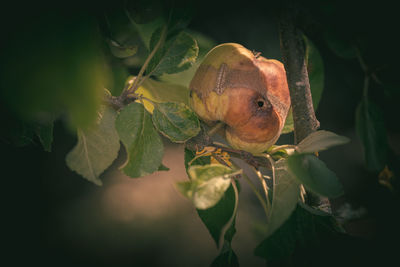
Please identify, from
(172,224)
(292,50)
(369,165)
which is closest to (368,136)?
(369,165)

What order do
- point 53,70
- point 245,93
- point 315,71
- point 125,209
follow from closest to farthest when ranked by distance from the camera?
point 53,70 < point 245,93 < point 315,71 < point 125,209

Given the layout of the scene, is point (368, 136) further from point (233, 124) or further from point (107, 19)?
point (107, 19)

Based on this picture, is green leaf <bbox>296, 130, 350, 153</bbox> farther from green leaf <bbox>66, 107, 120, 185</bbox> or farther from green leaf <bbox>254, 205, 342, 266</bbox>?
green leaf <bbox>66, 107, 120, 185</bbox>

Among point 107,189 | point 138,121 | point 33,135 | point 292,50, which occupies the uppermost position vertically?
point 292,50

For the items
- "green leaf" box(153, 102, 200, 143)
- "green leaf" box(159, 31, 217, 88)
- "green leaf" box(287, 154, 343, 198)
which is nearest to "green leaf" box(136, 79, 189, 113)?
"green leaf" box(159, 31, 217, 88)

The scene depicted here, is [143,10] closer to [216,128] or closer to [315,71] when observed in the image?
[216,128]

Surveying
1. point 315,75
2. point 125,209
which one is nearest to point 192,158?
point 315,75
